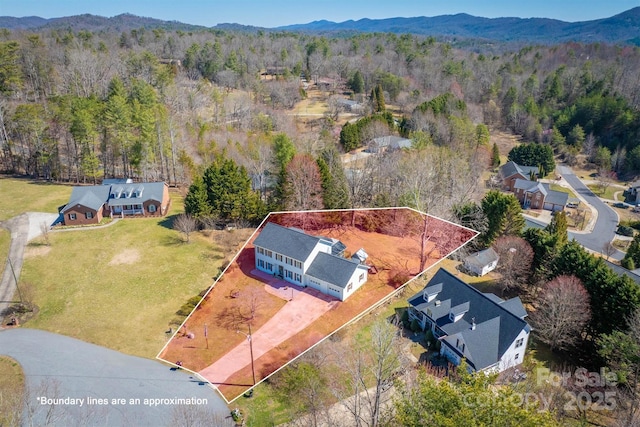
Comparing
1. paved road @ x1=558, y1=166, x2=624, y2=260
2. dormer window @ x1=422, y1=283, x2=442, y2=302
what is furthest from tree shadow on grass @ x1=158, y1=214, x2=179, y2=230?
paved road @ x1=558, y1=166, x2=624, y2=260

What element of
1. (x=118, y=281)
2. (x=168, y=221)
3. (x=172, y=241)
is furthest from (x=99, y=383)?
(x=168, y=221)

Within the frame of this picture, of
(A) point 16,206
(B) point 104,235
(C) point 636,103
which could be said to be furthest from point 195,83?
(C) point 636,103

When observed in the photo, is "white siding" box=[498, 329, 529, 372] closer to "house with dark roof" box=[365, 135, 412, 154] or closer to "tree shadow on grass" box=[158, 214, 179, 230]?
"tree shadow on grass" box=[158, 214, 179, 230]

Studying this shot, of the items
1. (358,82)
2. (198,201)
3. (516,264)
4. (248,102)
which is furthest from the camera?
(358,82)

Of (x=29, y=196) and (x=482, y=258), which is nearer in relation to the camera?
(x=482, y=258)

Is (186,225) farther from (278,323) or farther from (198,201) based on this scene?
(278,323)

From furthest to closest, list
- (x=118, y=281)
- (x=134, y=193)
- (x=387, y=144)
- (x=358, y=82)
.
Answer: (x=358, y=82) < (x=387, y=144) < (x=134, y=193) < (x=118, y=281)

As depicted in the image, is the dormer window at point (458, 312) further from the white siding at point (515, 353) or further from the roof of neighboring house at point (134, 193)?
the roof of neighboring house at point (134, 193)

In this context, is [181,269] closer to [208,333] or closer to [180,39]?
[208,333]
